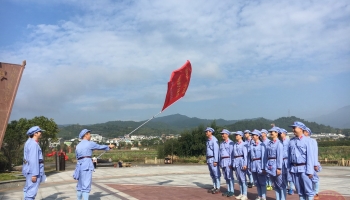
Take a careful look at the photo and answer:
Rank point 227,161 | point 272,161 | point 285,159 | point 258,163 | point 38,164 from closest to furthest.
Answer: point 38,164, point 272,161, point 285,159, point 258,163, point 227,161

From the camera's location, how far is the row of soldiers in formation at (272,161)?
5.84m

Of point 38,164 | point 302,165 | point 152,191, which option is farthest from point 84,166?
point 302,165

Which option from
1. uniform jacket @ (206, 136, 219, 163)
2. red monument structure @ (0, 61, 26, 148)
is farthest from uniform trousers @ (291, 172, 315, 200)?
red monument structure @ (0, 61, 26, 148)

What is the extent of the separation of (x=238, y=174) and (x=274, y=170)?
4.82 ft

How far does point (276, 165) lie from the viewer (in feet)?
22.5

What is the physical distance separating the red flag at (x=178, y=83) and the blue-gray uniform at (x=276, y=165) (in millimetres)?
2852

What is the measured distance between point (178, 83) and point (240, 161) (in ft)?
8.82

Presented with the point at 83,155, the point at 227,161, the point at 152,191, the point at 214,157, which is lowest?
the point at 152,191

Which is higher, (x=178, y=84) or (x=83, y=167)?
(x=178, y=84)

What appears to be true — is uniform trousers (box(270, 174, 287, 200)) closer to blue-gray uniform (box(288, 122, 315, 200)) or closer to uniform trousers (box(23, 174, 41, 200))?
blue-gray uniform (box(288, 122, 315, 200))

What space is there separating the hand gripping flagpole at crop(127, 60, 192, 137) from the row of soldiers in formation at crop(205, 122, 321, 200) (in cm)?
136

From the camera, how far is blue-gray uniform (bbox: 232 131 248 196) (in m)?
8.19

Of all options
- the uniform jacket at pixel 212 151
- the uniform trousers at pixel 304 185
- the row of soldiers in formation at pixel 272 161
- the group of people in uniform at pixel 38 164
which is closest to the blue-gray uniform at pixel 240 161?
the row of soldiers in formation at pixel 272 161

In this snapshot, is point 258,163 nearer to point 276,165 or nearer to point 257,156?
point 257,156
